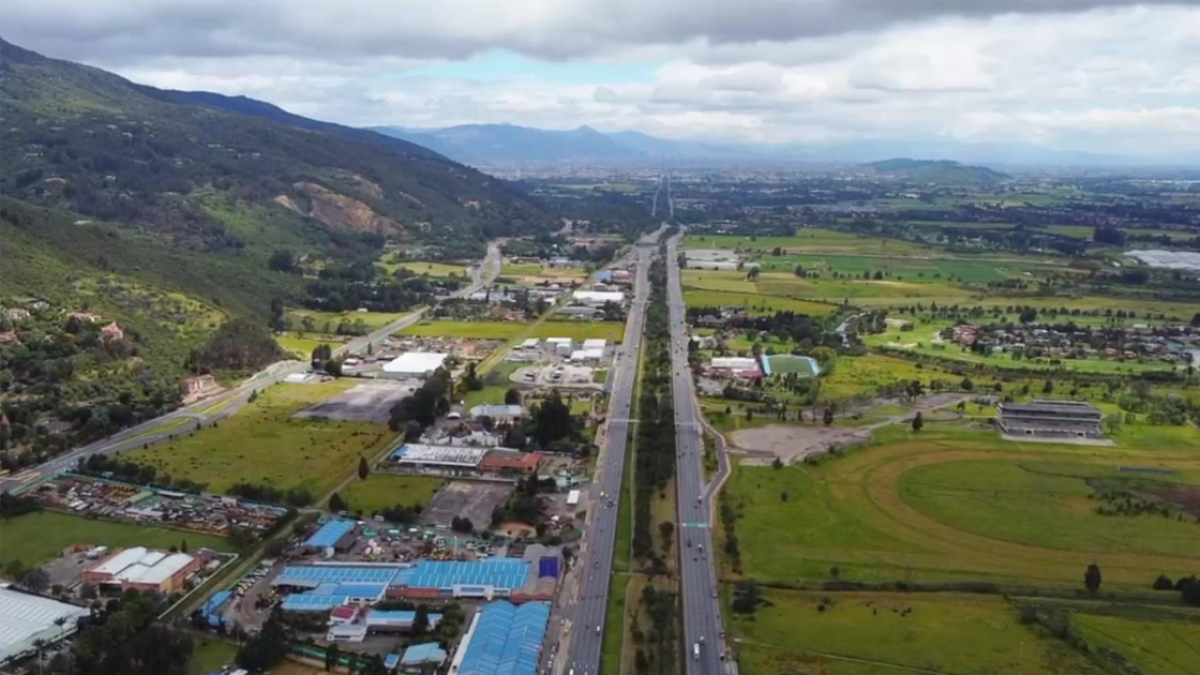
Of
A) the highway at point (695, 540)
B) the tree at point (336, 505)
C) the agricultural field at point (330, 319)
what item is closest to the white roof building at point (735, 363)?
the highway at point (695, 540)

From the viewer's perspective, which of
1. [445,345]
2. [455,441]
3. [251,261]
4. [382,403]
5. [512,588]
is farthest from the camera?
[251,261]

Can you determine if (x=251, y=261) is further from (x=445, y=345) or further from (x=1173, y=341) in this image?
(x=1173, y=341)

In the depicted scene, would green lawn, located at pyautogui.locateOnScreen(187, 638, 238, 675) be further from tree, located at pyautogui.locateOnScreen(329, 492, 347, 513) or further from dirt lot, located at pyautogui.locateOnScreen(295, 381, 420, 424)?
dirt lot, located at pyautogui.locateOnScreen(295, 381, 420, 424)

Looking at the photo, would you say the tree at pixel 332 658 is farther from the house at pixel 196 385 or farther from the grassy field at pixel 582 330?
the grassy field at pixel 582 330

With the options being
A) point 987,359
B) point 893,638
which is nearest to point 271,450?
point 893,638

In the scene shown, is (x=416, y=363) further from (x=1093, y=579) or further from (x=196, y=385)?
(x=1093, y=579)

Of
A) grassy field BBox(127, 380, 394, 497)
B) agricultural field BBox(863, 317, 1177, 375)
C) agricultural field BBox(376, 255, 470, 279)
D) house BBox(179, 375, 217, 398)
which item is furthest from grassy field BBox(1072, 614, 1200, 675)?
agricultural field BBox(376, 255, 470, 279)

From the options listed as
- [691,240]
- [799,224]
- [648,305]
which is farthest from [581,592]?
[799,224]
